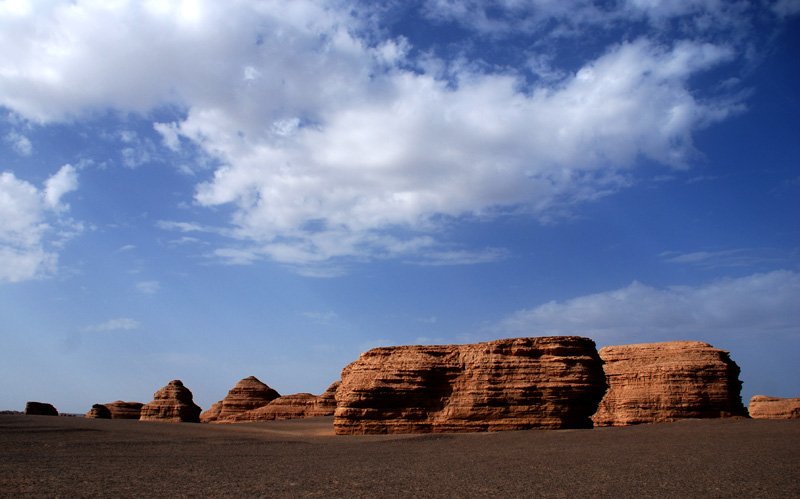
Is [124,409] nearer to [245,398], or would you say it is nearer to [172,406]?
[245,398]

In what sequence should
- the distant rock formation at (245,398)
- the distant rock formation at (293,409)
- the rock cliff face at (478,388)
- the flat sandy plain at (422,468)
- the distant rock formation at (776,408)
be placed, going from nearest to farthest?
1. the flat sandy plain at (422,468)
2. the rock cliff face at (478,388)
3. the distant rock formation at (776,408)
4. the distant rock formation at (293,409)
5. the distant rock formation at (245,398)

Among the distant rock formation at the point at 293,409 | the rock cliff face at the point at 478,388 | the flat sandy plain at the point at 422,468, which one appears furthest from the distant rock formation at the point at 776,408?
the distant rock formation at the point at 293,409

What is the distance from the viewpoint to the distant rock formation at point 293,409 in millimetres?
57375

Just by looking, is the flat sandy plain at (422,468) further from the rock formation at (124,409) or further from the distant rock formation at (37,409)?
the rock formation at (124,409)

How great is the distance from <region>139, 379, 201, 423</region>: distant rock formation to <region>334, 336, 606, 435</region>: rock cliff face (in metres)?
34.2

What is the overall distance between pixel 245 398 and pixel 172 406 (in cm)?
1033

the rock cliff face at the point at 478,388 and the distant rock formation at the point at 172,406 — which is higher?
the rock cliff face at the point at 478,388

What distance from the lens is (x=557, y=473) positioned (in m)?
11.2

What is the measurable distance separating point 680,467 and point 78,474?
1354 cm

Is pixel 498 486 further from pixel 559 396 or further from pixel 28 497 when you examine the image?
pixel 559 396

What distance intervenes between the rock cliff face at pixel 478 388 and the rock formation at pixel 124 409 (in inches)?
2251

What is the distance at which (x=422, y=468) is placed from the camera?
41.0 ft

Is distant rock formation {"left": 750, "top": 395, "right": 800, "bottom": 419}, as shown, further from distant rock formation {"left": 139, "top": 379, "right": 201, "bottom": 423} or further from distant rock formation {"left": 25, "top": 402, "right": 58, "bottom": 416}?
distant rock formation {"left": 25, "top": 402, "right": 58, "bottom": 416}

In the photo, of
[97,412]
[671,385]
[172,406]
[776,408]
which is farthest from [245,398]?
[776,408]
